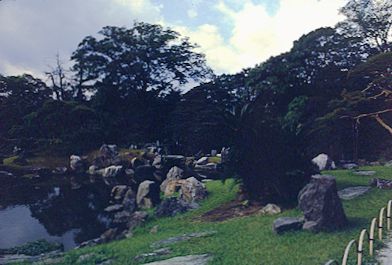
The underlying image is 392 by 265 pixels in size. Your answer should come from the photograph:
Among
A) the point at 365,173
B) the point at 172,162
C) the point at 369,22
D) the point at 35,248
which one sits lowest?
the point at 35,248

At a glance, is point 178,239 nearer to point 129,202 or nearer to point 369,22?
point 129,202

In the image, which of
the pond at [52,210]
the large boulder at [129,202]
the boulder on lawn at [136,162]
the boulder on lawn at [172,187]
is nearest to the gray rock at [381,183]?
the boulder on lawn at [172,187]

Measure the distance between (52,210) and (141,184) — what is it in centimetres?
676

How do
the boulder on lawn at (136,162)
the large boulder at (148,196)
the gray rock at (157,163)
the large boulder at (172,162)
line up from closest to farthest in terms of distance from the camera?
1. the large boulder at (148,196)
2. the gray rock at (157,163)
3. the large boulder at (172,162)
4. the boulder on lawn at (136,162)

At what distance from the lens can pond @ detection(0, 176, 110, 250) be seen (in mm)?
22312

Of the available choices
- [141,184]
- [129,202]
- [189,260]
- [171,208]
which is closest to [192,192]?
[171,208]

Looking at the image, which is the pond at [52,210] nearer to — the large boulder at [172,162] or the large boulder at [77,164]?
the large boulder at [77,164]

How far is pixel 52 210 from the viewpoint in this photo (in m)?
28.5

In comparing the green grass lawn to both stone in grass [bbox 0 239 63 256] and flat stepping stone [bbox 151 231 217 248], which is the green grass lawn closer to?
flat stepping stone [bbox 151 231 217 248]

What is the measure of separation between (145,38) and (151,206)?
124ft

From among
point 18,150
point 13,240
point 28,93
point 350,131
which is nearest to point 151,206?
point 13,240

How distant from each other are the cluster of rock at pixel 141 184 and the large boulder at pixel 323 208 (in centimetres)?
891

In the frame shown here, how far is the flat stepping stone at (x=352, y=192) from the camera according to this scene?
1962cm

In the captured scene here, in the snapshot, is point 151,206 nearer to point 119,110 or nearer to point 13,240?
point 13,240
